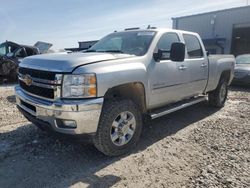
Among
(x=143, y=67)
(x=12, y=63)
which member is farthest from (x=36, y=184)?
(x=12, y=63)

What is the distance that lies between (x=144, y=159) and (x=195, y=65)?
258 cm

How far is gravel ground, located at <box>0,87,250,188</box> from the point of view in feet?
10.9

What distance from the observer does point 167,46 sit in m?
4.96

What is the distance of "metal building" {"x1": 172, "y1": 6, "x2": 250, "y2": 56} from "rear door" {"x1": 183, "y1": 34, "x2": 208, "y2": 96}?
1895cm

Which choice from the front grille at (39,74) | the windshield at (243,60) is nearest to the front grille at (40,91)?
the front grille at (39,74)

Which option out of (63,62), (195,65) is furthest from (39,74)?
(195,65)

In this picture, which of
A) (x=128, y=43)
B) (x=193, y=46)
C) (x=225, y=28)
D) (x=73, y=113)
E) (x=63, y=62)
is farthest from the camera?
(x=225, y=28)

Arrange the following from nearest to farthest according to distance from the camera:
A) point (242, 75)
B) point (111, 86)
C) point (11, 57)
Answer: point (111, 86), point (242, 75), point (11, 57)

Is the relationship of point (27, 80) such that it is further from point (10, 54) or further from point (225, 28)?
point (225, 28)

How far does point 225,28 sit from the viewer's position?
2372 centimetres

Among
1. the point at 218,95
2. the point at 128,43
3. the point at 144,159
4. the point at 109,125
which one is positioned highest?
the point at 128,43

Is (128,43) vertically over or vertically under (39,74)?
over

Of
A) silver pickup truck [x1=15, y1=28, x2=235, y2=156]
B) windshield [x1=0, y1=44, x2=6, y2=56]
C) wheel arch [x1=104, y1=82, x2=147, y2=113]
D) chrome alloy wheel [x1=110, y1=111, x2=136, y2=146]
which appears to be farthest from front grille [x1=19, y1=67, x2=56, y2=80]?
windshield [x1=0, y1=44, x2=6, y2=56]

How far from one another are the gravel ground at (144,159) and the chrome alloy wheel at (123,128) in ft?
0.88
